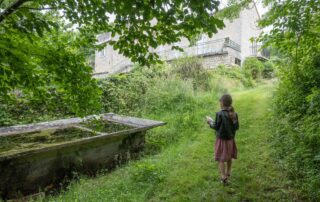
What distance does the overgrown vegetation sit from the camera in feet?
12.0

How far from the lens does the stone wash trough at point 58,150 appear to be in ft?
12.9

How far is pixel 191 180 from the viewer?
424 centimetres

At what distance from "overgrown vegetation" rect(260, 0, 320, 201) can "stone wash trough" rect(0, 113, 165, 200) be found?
281 cm

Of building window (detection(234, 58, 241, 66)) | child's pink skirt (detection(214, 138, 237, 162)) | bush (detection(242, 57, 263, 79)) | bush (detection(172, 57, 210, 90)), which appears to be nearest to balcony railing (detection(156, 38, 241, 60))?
building window (detection(234, 58, 241, 66))

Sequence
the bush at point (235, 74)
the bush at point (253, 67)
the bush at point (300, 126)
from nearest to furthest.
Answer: the bush at point (300, 126), the bush at point (235, 74), the bush at point (253, 67)

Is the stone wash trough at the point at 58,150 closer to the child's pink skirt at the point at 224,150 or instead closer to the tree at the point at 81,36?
the tree at the point at 81,36

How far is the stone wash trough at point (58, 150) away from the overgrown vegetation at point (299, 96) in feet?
9.20

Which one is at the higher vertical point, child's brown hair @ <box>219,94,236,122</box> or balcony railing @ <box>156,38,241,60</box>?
balcony railing @ <box>156,38,241,60</box>

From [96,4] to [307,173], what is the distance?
337 cm

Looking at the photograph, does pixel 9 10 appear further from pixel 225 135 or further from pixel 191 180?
pixel 191 180

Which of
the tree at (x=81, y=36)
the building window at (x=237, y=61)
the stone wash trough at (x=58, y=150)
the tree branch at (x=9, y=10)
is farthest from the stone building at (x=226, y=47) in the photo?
the tree branch at (x=9, y=10)

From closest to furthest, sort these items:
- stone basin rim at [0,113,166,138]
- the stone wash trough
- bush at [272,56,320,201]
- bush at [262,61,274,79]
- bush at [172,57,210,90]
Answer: bush at [272,56,320,201], the stone wash trough, stone basin rim at [0,113,166,138], bush at [172,57,210,90], bush at [262,61,274,79]

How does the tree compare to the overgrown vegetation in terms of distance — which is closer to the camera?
the tree

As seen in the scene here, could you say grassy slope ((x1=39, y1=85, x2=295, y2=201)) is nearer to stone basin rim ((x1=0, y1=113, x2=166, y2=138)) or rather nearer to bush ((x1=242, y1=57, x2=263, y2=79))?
stone basin rim ((x1=0, y1=113, x2=166, y2=138))
